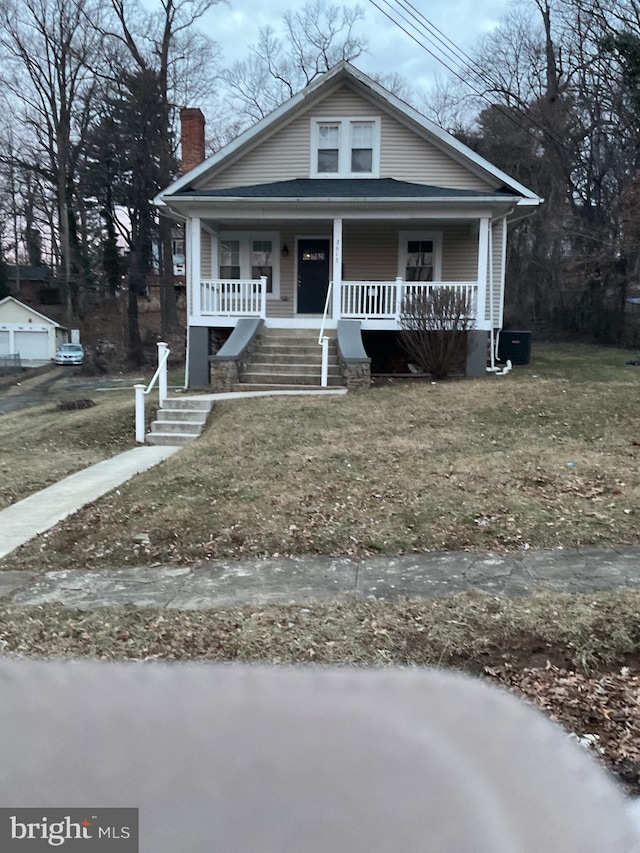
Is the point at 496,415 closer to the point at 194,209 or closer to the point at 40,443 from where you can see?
the point at 40,443

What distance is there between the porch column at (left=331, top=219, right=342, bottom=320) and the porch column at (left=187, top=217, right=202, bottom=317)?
3.13m

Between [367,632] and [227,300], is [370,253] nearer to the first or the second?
[227,300]

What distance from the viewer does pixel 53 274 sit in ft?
146

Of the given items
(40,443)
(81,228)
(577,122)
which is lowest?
(40,443)

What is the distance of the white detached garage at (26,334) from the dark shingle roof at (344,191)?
22.2 meters

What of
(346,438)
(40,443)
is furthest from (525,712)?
(40,443)

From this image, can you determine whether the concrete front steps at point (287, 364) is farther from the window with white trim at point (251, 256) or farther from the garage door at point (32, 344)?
the garage door at point (32, 344)

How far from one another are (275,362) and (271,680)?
10.8m

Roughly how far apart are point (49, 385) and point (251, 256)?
40.1ft

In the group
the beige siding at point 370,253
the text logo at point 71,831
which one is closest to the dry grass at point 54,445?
the text logo at point 71,831

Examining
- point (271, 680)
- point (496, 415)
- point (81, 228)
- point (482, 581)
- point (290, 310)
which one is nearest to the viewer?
point (271, 680)

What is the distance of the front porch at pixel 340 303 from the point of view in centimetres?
1464

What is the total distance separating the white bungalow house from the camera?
14898mm

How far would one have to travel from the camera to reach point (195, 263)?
15.5 metres
